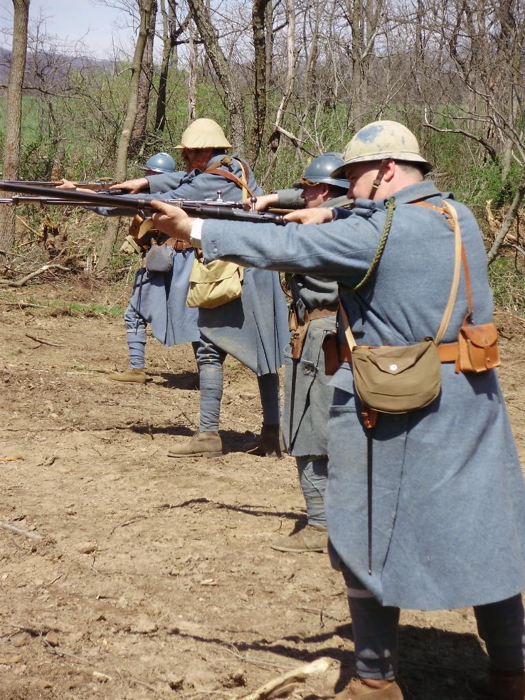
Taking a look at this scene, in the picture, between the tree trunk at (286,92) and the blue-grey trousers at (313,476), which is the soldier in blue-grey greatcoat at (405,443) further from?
the tree trunk at (286,92)

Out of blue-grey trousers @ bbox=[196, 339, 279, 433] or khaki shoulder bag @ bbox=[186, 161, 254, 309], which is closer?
khaki shoulder bag @ bbox=[186, 161, 254, 309]

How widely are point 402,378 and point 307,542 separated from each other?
6.68ft

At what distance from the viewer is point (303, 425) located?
4.18 m

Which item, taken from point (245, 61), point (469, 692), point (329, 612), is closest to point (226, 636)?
point (329, 612)

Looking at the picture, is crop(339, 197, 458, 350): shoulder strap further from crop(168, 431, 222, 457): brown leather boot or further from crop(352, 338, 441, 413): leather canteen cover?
crop(168, 431, 222, 457): brown leather boot

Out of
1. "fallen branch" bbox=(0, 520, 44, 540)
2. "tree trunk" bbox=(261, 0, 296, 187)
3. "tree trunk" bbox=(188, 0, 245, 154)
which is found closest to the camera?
"fallen branch" bbox=(0, 520, 44, 540)

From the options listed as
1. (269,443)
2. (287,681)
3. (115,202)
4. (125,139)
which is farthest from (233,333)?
(125,139)

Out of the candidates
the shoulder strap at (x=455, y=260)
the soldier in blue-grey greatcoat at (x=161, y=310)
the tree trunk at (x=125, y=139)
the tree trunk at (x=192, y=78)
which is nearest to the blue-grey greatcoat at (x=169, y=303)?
the soldier in blue-grey greatcoat at (x=161, y=310)

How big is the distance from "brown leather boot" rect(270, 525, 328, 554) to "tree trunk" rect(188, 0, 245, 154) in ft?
27.7

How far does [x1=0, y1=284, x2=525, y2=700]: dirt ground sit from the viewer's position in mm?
3225

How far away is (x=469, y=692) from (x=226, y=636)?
0.97 meters

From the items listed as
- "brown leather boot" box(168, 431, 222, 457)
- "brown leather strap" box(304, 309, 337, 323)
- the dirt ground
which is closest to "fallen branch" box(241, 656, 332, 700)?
the dirt ground

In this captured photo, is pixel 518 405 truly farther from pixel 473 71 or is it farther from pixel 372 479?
pixel 473 71

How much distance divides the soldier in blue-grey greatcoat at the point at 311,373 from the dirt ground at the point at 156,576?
0.35 meters
